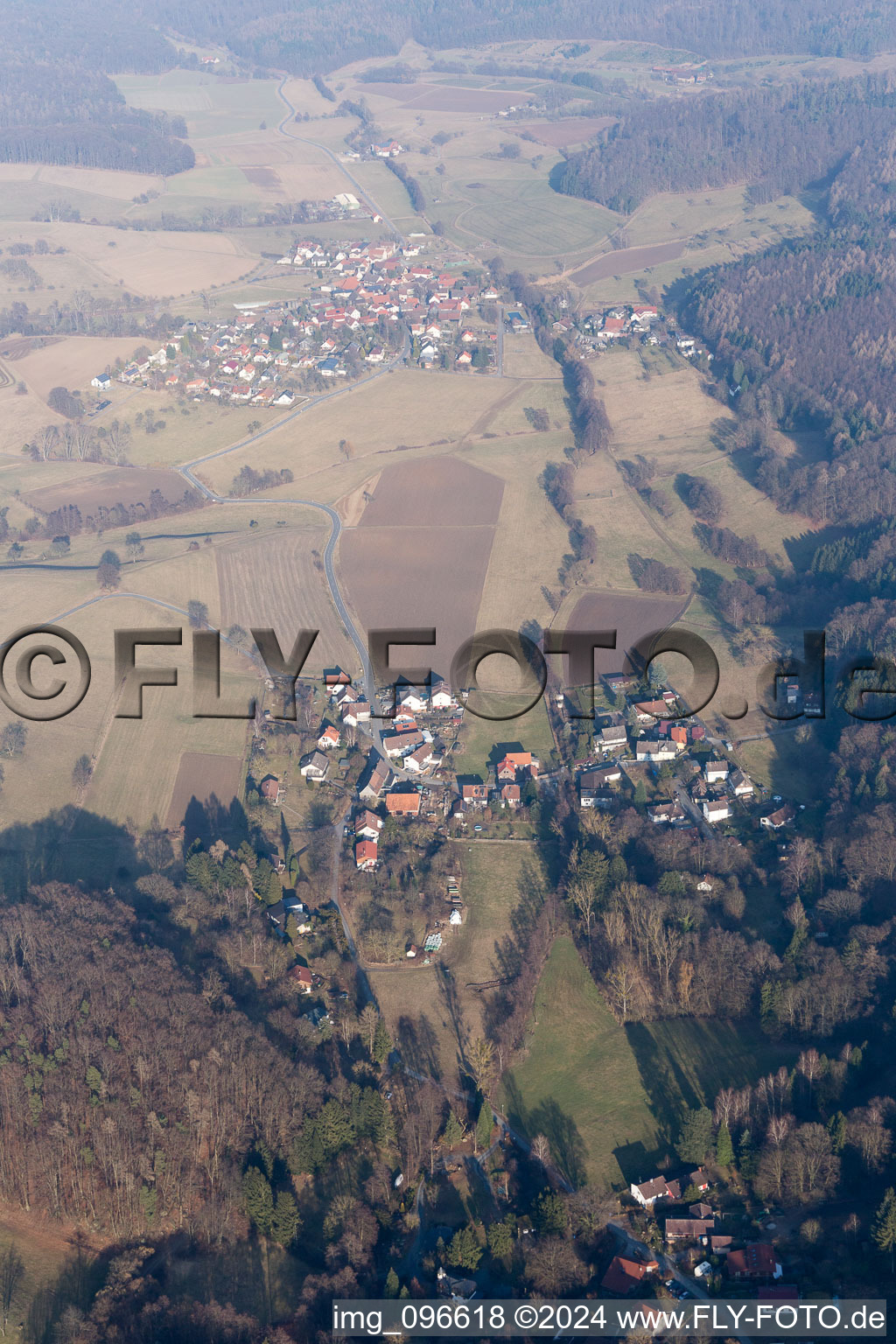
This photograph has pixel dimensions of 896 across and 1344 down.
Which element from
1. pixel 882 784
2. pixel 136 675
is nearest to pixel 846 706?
pixel 882 784

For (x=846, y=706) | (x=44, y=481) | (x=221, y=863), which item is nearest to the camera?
(x=221, y=863)

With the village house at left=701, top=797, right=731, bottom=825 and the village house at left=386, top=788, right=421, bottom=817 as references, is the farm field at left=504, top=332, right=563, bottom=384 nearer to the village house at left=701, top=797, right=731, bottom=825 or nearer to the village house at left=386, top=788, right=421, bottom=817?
the village house at left=701, top=797, right=731, bottom=825

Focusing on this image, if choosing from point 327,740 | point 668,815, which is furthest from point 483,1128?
point 327,740

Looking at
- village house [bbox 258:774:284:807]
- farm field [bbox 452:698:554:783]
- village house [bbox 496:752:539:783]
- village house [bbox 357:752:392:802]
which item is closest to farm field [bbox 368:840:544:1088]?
village house [bbox 496:752:539:783]

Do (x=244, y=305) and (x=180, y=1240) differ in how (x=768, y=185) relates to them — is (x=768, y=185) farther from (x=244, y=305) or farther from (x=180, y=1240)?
(x=180, y=1240)

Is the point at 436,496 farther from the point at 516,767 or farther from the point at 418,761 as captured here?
the point at 516,767

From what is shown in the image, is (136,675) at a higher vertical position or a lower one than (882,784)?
higher
